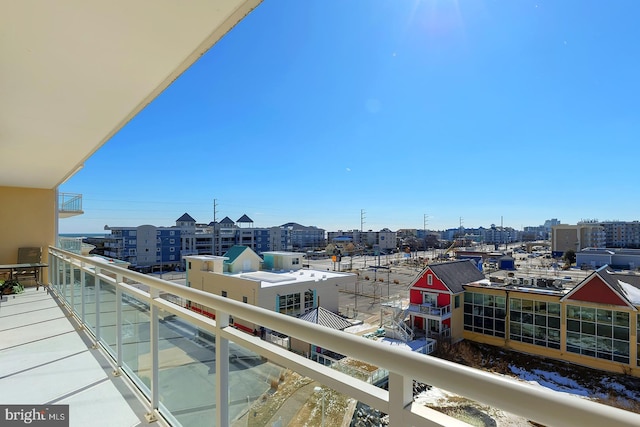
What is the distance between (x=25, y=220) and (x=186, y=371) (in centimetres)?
707

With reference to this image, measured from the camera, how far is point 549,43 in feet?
29.4

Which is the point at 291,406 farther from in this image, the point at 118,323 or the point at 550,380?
the point at 550,380

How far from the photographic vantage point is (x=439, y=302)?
42.6 feet

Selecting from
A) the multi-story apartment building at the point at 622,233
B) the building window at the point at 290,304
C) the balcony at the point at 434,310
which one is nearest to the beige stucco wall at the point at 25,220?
the building window at the point at 290,304

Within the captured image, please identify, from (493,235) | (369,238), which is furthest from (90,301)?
(493,235)

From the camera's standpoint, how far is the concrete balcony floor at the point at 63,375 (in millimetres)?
1812

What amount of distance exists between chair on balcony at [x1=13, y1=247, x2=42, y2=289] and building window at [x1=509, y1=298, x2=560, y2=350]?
1461 centimetres

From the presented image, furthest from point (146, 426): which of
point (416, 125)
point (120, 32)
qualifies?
point (416, 125)

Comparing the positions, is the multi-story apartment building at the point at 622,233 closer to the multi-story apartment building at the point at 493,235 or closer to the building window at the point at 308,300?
the multi-story apartment building at the point at 493,235

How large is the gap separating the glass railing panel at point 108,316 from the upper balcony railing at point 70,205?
6575 millimetres

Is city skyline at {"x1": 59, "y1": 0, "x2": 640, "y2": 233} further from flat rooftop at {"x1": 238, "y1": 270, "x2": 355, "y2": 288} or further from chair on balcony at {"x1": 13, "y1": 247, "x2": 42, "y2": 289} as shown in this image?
flat rooftop at {"x1": 238, "y1": 270, "x2": 355, "y2": 288}

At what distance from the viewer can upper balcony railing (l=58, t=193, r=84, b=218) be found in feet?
25.4

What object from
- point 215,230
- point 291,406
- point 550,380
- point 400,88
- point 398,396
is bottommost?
point 550,380

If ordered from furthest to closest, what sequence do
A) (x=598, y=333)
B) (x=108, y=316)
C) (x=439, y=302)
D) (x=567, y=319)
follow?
(x=439, y=302) → (x=567, y=319) → (x=598, y=333) → (x=108, y=316)
